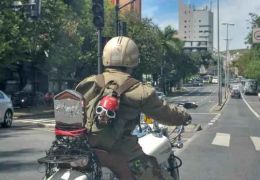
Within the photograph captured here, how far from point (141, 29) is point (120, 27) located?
44145mm

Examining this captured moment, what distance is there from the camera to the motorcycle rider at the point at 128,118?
386cm

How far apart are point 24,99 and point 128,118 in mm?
35868

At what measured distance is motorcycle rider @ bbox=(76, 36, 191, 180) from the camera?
3.86 m

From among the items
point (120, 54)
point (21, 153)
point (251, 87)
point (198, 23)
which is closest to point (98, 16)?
point (21, 153)

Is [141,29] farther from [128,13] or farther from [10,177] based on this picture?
[10,177]

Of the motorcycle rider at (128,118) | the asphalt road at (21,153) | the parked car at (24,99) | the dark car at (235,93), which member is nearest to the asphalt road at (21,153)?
the asphalt road at (21,153)

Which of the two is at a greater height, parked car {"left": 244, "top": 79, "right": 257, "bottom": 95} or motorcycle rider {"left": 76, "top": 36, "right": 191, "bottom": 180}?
motorcycle rider {"left": 76, "top": 36, "right": 191, "bottom": 180}

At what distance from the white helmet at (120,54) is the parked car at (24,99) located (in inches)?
1384

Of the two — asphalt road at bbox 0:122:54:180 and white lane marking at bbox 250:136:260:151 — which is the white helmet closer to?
asphalt road at bbox 0:122:54:180

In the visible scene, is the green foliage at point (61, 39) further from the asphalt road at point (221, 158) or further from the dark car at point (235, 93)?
the dark car at point (235, 93)

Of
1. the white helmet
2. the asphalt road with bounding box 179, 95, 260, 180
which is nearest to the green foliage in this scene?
the asphalt road with bounding box 179, 95, 260, 180

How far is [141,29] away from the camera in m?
61.7

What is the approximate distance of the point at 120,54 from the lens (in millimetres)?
4094

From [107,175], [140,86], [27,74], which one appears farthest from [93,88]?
[27,74]
